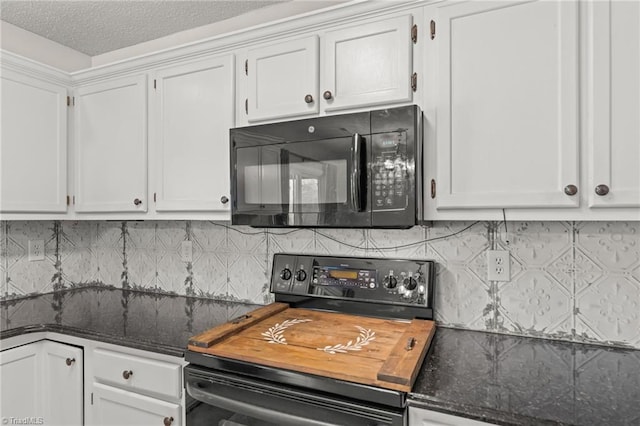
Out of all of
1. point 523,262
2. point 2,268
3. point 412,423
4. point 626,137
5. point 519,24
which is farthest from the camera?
point 2,268

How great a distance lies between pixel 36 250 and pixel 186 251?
2.97 feet

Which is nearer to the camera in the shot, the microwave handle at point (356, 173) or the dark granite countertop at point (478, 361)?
the dark granite countertop at point (478, 361)

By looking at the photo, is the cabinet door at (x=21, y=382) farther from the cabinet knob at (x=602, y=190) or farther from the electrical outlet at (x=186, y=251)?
the cabinet knob at (x=602, y=190)

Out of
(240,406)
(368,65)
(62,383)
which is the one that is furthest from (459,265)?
(62,383)

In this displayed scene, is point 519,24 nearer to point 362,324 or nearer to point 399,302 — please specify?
point 399,302

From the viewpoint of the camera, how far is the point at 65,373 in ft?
5.57

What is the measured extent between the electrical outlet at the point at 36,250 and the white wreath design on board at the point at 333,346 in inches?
65.5

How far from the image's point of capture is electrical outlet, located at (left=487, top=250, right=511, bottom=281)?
1.53 metres

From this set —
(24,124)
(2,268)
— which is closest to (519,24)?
(24,124)

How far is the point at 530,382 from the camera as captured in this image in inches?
43.7

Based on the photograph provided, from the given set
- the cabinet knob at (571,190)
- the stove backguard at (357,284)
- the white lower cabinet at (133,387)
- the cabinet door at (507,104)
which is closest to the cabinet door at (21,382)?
the white lower cabinet at (133,387)

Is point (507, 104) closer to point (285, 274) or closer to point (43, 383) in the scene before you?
point (285, 274)

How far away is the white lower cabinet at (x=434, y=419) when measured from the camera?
0.98 metres

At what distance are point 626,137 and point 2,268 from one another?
286 cm
